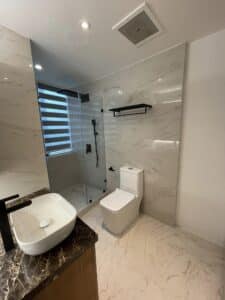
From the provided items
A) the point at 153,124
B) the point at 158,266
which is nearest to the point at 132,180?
the point at 153,124

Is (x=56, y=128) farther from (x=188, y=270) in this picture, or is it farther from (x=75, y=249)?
(x=188, y=270)

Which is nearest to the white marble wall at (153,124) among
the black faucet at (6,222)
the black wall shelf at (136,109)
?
the black wall shelf at (136,109)

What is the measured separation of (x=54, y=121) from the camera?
112 inches

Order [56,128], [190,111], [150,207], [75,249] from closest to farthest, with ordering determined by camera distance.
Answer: [75,249] < [190,111] < [150,207] < [56,128]

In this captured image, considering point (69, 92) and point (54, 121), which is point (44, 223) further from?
point (69, 92)

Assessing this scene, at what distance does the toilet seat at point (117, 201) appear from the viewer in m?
1.75

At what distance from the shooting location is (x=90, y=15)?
3.56ft

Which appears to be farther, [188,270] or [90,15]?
[188,270]

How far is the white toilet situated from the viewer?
1748 mm

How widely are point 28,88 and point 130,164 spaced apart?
5.45 feet

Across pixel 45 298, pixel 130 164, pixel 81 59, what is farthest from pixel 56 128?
pixel 45 298

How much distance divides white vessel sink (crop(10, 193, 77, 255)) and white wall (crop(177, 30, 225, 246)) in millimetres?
1471

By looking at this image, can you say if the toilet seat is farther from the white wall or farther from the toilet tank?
the white wall

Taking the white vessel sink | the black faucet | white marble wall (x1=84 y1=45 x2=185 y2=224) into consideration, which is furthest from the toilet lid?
the black faucet
